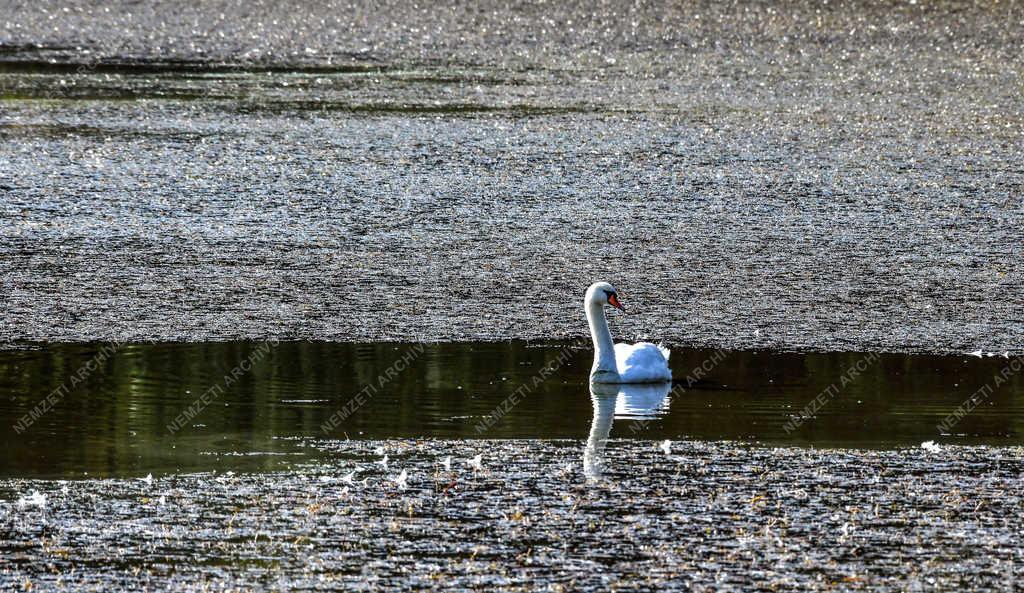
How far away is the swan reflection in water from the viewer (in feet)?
26.7

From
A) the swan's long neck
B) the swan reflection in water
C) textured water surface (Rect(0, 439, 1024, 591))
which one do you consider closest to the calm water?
the swan reflection in water

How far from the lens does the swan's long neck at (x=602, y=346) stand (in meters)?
9.20

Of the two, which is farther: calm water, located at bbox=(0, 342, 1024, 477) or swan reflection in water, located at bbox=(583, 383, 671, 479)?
swan reflection in water, located at bbox=(583, 383, 671, 479)

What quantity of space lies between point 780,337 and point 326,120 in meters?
8.37

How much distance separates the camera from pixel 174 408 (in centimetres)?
849

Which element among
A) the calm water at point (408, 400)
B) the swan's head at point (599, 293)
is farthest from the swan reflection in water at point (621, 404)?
the swan's head at point (599, 293)

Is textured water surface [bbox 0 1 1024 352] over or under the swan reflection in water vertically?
over

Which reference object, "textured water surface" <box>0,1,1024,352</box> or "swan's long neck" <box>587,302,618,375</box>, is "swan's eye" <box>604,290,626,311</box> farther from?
"textured water surface" <box>0,1,1024,352</box>

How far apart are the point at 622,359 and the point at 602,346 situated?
4.6 inches

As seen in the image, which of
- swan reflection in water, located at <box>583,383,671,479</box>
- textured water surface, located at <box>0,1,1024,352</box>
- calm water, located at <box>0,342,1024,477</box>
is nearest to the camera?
calm water, located at <box>0,342,1024,477</box>

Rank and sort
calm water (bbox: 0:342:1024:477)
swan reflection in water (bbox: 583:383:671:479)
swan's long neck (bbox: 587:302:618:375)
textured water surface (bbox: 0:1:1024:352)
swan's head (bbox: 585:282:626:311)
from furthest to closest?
textured water surface (bbox: 0:1:1024:352)
swan's head (bbox: 585:282:626:311)
swan's long neck (bbox: 587:302:618:375)
swan reflection in water (bbox: 583:383:671:479)
calm water (bbox: 0:342:1024:477)

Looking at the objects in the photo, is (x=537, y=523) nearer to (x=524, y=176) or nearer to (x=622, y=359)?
(x=622, y=359)

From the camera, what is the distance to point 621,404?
8867 mm

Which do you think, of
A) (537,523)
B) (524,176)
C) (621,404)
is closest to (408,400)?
(621,404)
